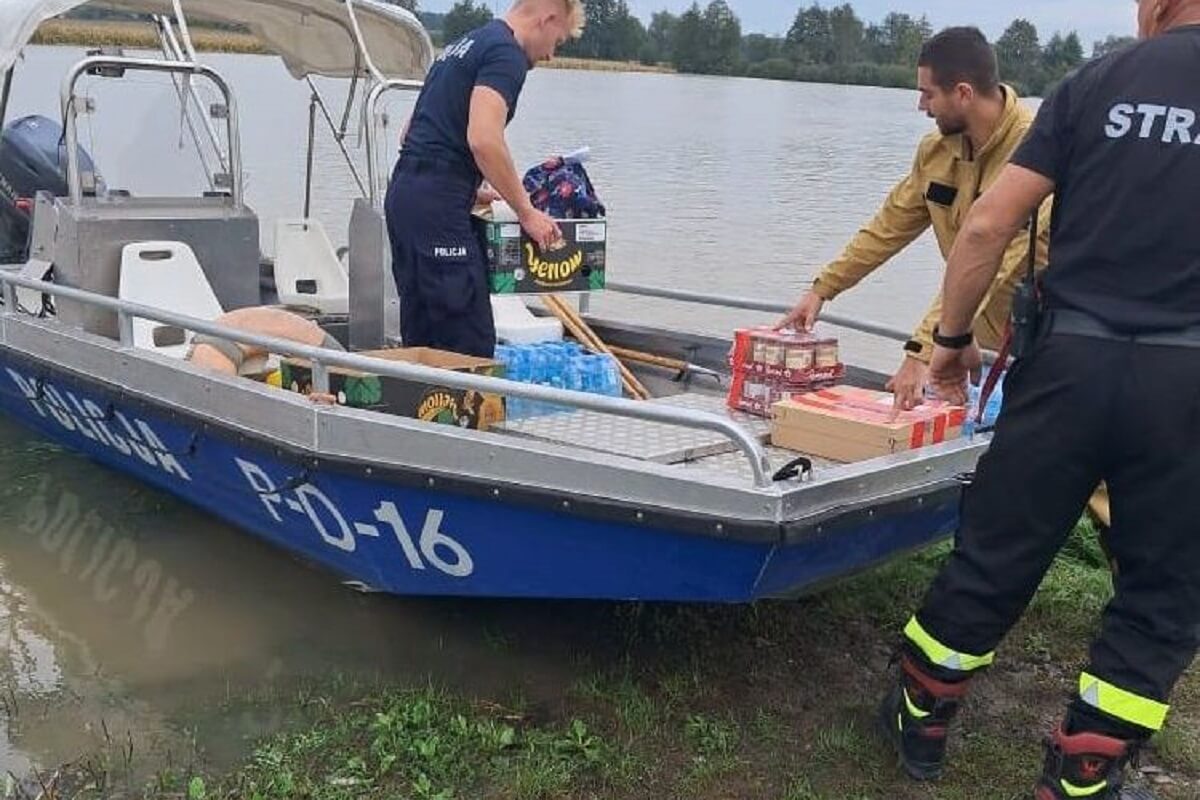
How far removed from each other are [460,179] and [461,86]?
29cm

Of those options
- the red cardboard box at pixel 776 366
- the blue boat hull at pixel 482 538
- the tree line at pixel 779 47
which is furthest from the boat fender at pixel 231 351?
the tree line at pixel 779 47

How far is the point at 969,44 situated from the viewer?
142 inches

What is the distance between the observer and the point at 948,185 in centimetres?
388

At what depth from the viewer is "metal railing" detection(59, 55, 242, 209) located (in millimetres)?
4832

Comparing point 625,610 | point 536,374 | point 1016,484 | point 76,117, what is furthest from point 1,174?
point 1016,484

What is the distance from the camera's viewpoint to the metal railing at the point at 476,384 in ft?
9.11

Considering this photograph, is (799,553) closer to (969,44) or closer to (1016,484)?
(1016,484)

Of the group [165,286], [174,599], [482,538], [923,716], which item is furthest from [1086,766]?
[165,286]

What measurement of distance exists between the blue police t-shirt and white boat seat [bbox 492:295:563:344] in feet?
3.47

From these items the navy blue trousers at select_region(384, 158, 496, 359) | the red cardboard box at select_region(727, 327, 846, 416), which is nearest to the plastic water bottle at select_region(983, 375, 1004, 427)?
the red cardboard box at select_region(727, 327, 846, 416)

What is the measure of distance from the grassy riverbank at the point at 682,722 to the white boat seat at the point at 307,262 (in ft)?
8.18

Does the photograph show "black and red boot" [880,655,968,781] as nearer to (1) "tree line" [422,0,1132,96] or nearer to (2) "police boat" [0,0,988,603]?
(2) "police boat" [0,0,988,603]

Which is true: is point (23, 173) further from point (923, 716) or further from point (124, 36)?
point (923, 716)

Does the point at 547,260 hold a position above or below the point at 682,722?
above
